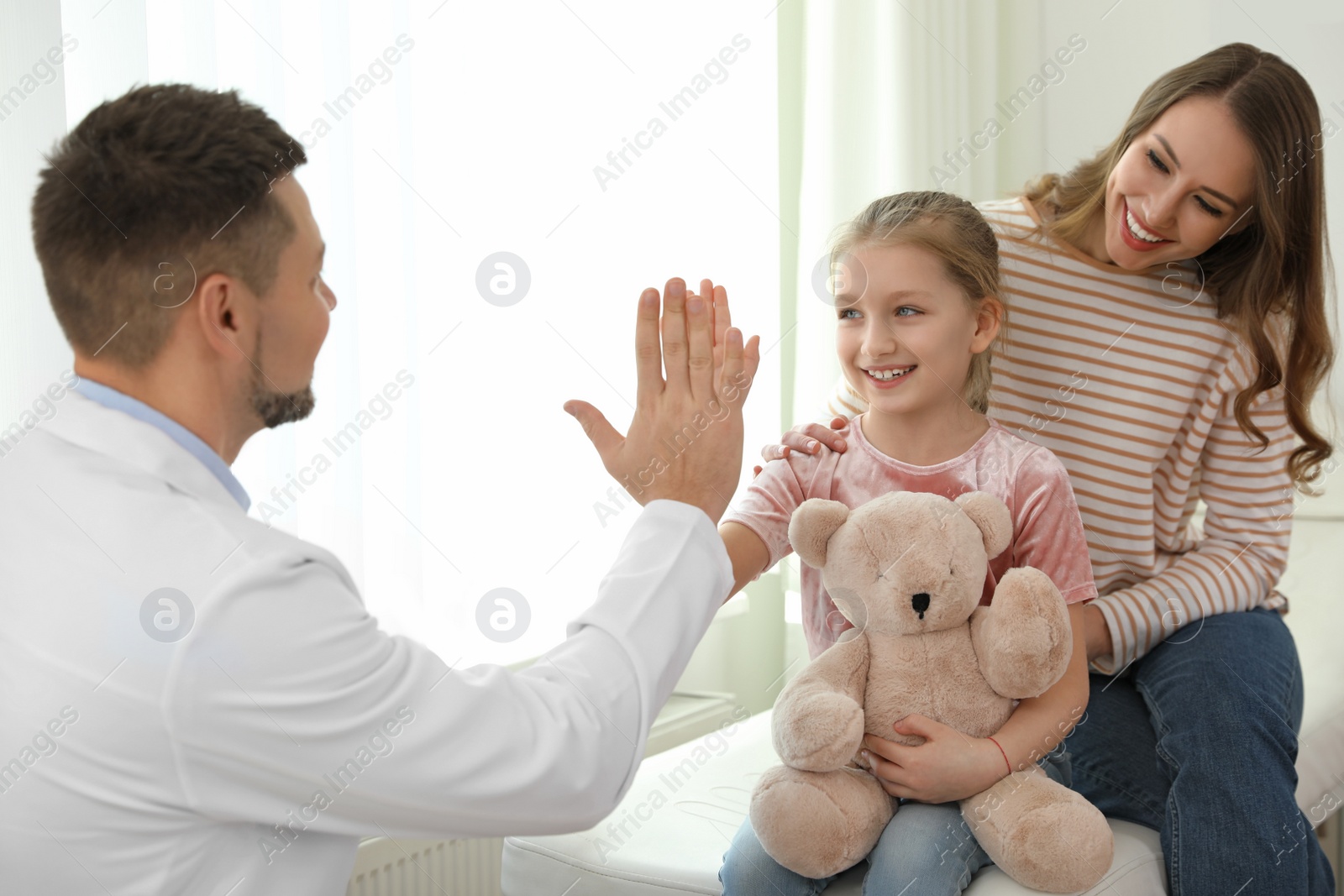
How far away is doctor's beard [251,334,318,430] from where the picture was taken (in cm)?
94

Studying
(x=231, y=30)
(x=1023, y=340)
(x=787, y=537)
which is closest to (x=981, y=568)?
(x=787, y=537)

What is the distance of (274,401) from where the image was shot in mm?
961

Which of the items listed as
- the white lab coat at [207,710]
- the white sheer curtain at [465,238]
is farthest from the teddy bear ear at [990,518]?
the white sheer curtain at [465,238]

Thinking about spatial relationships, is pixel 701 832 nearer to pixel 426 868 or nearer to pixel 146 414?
pixel 426 868

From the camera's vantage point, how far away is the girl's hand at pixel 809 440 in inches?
53.9

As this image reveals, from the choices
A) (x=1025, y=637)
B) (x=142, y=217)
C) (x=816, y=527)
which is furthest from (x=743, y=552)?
(x=142, y=217)

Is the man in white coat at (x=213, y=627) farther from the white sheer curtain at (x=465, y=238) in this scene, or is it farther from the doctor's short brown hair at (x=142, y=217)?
the white sheer curtain at (x=465, y=238)

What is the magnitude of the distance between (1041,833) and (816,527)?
1.24 feet

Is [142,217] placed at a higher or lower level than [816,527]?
higher

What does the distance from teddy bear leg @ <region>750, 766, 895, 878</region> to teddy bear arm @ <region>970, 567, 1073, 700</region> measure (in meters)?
0.19

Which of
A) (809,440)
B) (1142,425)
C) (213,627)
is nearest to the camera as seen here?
(213,627)

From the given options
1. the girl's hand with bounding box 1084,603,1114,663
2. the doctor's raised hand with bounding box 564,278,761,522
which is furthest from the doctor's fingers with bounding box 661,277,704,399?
the girl's hand with bounding box 1084,603,1114,663

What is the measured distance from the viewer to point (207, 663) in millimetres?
758

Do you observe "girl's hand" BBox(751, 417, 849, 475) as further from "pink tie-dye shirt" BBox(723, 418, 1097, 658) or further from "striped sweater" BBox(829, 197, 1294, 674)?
"striped sweater" BBox(829, 197, 1294, 674)
